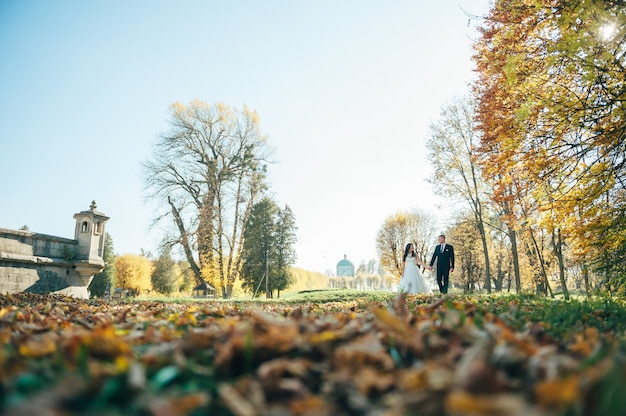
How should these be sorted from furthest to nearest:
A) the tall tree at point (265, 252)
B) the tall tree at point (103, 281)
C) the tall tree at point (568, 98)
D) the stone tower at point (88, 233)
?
the tall tree at point (103, 281) < the tall tree at point (265, 252) < the stone tower at point (88, 233) < the tall tree at point (568, 98)

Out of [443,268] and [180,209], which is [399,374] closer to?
[443,268]

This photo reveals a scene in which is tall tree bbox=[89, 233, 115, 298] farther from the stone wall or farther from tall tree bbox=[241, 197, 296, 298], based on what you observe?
the stone wall

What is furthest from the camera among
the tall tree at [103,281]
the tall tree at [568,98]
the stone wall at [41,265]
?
the tall tree at [103,281]

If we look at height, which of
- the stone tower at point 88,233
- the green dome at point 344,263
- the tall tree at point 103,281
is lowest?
the tall tree at point 103,281

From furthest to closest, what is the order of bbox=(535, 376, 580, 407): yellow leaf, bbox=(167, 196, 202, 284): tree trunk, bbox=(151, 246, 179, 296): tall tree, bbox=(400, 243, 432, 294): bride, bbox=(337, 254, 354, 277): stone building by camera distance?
bbox=(337, 254, 354, 277): stone building
bbox=(151, 246, 179, 296): tall tree
bbox=(167, 196, 202, 284): tree trunk
bbox=(400, 243, 432, 294): bride
bbox=(535, 376, 580, 407): yellow leaf

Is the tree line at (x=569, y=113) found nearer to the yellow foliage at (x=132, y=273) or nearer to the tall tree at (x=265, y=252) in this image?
the tall tree at (x=265, y=252)

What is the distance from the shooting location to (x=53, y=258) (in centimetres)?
1359

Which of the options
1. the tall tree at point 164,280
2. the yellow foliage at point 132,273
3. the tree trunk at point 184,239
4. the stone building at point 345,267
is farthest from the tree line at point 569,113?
the stone building at point 345,267

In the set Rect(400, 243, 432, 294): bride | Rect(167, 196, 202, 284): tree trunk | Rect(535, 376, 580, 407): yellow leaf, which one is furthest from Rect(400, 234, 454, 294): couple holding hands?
Rect(167, 196, 202, 284): tree trunk

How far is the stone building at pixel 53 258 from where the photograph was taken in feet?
39.8

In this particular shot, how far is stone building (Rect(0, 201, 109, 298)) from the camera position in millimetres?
12117

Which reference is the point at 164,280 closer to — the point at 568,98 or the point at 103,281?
the point at 103,281

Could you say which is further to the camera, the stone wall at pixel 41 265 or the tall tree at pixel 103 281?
the tall tree at pixel 103 281

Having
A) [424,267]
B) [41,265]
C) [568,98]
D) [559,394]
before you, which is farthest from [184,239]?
[559,394]
